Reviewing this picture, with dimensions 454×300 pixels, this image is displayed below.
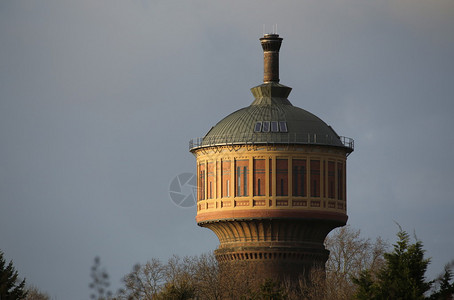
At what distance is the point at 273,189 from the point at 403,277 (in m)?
25.7

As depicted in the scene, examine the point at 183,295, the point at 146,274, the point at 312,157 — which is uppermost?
the point at 312,157

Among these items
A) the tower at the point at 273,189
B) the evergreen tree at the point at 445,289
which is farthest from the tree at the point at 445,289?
the tower at the point at 273,189

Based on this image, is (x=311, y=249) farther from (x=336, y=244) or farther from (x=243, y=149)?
(x=336, y=244)

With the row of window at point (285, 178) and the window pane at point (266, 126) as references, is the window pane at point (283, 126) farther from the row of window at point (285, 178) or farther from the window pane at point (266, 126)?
the row of window at point (285, 178)

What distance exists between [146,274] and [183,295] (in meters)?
22.1

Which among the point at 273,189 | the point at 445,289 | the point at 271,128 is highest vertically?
the point at 271,128

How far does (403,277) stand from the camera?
185 feet

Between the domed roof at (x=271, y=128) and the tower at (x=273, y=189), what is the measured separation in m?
0.06

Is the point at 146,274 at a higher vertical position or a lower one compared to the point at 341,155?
lower

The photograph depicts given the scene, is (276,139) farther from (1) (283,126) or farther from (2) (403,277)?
(2) (403,277)

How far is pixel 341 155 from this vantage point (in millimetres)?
83688

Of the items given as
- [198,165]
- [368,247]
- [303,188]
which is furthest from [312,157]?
[368,247]

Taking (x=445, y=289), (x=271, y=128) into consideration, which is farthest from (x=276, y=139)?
(x=445, y=289)

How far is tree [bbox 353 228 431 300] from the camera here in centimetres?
5594
